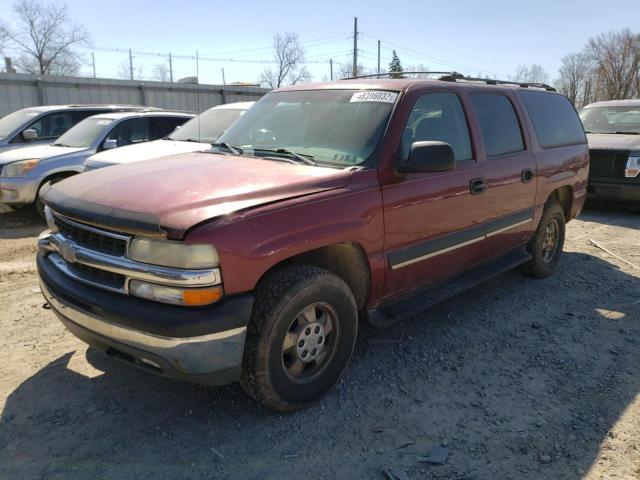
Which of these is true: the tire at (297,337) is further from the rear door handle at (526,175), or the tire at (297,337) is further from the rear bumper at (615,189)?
the rear bumper at (615,189)

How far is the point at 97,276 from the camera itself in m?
2.77

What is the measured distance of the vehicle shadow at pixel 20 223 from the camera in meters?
7.37

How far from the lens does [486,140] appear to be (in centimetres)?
424

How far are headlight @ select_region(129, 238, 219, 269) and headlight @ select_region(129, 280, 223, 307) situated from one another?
113 mm

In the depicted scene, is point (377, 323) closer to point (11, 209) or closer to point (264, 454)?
point (264, 454)

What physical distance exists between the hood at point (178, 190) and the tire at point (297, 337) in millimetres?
472

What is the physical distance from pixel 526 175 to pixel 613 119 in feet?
21.9

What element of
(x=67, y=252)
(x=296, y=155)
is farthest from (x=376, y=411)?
(x=67, y=252)

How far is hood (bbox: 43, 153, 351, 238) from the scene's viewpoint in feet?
8.37

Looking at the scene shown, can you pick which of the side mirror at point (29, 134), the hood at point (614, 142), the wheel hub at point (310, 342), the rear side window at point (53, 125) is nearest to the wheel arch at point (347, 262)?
the wheel hub at point (310, 342)

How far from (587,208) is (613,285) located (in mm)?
4715

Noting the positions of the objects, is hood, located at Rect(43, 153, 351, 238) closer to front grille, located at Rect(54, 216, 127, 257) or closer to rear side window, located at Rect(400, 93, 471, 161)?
front grille, located at Rect(54, 216, 127, 257)

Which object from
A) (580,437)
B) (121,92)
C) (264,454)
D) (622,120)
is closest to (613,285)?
(580,437)

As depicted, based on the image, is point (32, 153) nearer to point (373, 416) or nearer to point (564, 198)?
point (373, 416)
